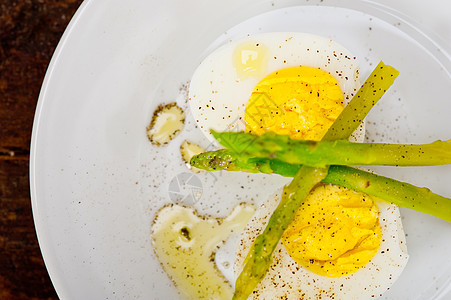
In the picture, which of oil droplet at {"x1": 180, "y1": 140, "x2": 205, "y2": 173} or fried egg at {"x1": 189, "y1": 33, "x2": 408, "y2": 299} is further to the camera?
oil droplet at {"x1": 180, "y1": 140, "x2": 205, "y2": 173}

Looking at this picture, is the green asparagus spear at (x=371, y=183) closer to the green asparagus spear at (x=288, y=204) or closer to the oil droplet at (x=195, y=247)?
the green asparagus spear at (x=288, y=204)

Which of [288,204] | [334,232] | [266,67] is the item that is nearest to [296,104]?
[266,67]

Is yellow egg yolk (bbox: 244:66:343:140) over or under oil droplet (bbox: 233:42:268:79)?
under

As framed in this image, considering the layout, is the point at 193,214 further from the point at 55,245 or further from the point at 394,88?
the point at 394,88

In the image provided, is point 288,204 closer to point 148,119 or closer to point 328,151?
point 328,151

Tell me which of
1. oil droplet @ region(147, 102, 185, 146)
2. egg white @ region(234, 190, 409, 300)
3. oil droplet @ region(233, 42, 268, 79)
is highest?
oil droplet @ region(147, 102, 185, 146)

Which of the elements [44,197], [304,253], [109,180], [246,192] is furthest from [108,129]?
[304,253]

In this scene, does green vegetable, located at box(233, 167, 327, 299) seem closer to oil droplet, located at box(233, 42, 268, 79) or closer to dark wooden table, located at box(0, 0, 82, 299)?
oil droplet, located at box(233, 42, 268, 79)

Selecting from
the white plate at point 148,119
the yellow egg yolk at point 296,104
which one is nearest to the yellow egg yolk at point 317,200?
the yellow egg yolk at point 296,104

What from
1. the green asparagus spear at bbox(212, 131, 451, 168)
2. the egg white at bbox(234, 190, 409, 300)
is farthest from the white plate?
the green asparagus spear at bbox(212, 131, 451, 168)
